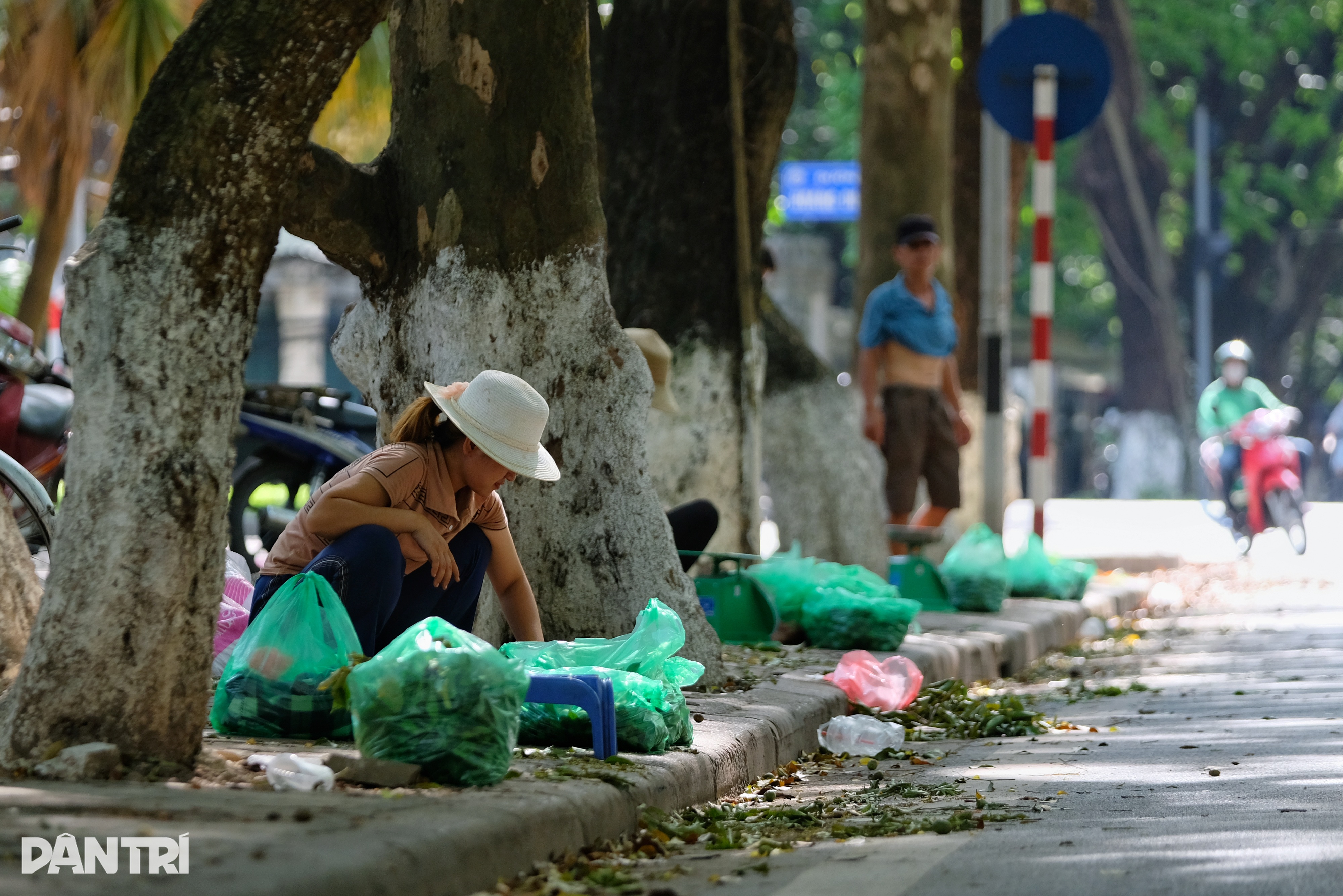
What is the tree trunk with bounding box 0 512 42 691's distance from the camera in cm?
506

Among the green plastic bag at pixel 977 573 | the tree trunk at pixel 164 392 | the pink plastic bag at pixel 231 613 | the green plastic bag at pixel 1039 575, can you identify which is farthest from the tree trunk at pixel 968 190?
the tree trunk at pixel 164 392

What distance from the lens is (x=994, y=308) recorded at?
11438mm

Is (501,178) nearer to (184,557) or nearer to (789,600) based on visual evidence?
(184,557)

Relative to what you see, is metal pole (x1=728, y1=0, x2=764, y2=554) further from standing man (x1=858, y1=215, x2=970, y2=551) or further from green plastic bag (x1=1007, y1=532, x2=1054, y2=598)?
green plastic bag (x1=1007, y1=532, x2=1054, y2=598)

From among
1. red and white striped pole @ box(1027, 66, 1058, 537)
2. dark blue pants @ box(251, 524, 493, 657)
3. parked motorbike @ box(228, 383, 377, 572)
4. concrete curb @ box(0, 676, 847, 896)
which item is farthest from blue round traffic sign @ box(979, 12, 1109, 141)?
concrete curb @ box(0, 676, 847, 896)

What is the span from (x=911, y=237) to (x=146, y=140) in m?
6.13

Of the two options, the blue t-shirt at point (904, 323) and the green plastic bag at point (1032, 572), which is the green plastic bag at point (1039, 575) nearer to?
the green plastic bag at point (1032, 572)

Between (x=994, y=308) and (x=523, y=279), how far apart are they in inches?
232

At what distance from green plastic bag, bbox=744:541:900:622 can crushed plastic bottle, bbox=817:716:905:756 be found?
5.58ft

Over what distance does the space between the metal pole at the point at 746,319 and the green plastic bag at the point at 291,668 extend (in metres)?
3.67

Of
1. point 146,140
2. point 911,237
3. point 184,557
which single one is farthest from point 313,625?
point 911,237

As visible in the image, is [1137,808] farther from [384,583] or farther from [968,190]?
[968,190]

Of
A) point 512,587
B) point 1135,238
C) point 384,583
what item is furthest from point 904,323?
point 1135,238

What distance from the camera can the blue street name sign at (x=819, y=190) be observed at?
1986 cm
